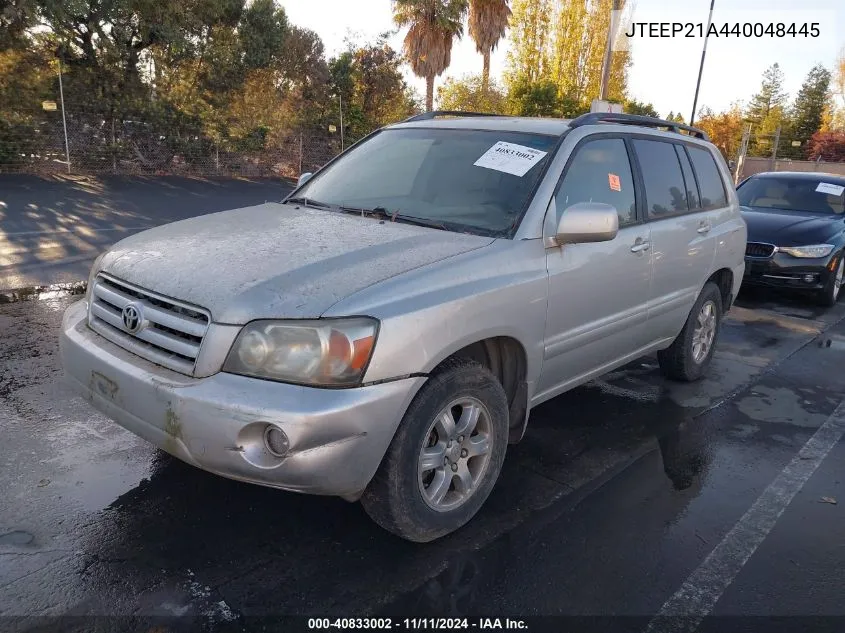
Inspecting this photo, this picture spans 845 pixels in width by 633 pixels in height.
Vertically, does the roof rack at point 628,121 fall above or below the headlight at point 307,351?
above

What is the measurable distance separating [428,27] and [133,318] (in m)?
26.3

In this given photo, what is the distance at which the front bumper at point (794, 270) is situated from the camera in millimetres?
8219

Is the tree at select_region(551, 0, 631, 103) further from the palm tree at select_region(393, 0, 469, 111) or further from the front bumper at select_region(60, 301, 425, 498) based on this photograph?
the front bumper at select_region(60, 301, 425, 498)

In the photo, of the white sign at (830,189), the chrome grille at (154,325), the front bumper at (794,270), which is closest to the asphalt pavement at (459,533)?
the chrome grille at (154,325)

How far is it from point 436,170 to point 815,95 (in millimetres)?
70952

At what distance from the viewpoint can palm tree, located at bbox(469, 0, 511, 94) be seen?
1168 inches

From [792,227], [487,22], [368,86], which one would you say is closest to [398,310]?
[792,227]

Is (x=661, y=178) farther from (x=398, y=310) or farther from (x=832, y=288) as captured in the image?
(x=832, y=288)

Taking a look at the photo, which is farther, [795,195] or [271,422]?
[795,195]

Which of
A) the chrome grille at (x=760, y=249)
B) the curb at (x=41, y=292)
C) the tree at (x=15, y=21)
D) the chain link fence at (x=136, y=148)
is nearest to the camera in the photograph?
the curb at (x=41, y=292)

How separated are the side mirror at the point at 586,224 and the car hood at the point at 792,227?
19.8 feet

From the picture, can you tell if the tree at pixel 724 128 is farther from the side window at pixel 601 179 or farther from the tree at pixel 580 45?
the side window at pixel 601 179

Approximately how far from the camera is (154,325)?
278 cm

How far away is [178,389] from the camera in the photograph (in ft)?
8.36
